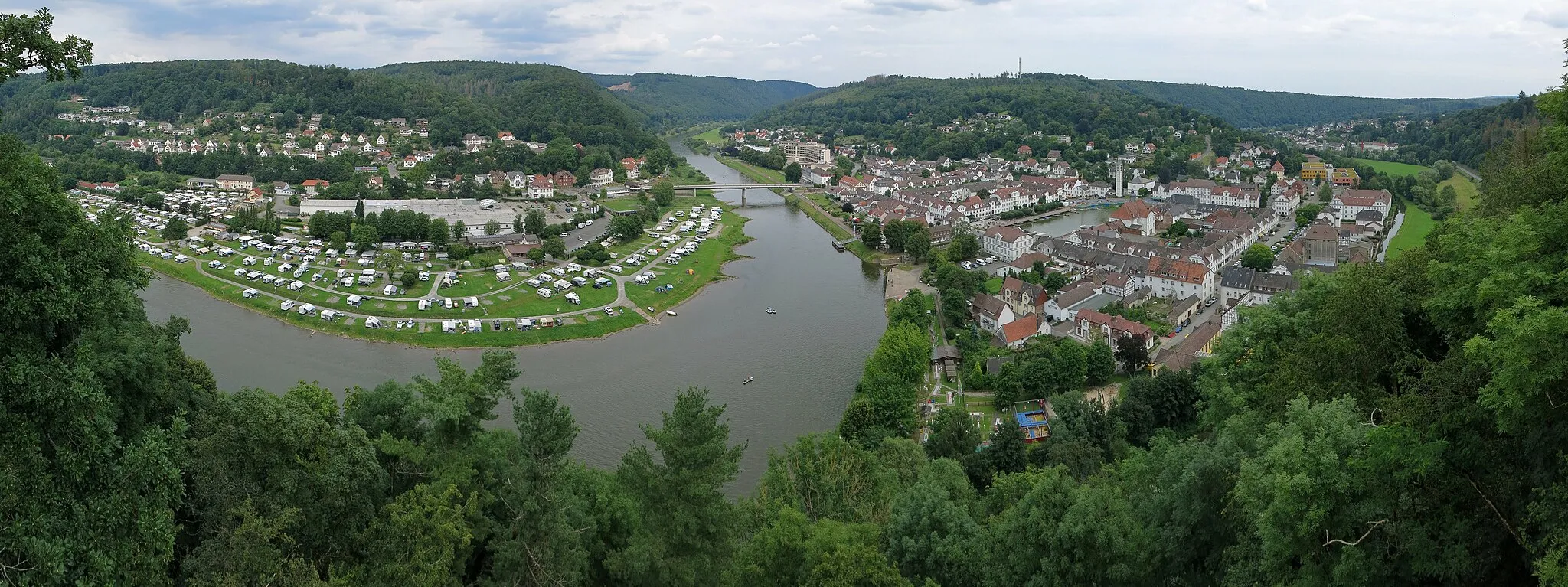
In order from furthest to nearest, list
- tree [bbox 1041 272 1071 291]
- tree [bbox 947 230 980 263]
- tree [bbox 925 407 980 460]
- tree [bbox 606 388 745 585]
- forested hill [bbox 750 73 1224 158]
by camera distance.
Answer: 1. forested hill [bbox 750 73 1224 158]
2. tree [bbox 947 230 980 263]
3. tree [bbox 1041 272 1071 291]
4. tree [bbox 925 407 980 460]
5. tree [bbox 606 388 745 585]

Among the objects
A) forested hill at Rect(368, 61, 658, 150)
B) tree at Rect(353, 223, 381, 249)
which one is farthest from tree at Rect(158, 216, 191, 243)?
forested hill at Rect(368, 61, 658, 150)

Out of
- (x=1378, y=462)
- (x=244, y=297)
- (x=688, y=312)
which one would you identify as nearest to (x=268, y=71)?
(x=244, y=297)

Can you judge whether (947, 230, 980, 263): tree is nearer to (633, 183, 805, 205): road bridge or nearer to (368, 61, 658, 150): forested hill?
(633, 183, 805, 205): road bridge

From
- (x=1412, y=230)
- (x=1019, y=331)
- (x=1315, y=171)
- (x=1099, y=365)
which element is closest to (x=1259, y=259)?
(x=1412, y=230)

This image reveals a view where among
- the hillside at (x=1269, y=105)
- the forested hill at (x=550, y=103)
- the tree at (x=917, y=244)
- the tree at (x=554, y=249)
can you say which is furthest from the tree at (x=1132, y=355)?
the hillside at (x=1269, y=105)

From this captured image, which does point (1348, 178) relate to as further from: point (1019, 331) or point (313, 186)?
point (313, 186)
